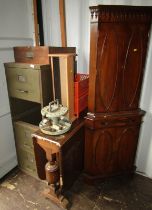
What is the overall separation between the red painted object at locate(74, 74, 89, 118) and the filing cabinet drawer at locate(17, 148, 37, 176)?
825 mm

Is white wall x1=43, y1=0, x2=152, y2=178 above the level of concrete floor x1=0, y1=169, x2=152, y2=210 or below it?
above

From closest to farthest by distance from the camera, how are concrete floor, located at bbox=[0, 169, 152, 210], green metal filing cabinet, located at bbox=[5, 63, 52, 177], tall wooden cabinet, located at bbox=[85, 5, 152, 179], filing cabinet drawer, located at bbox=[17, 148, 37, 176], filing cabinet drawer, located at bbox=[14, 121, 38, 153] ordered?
1. tall wooden cabinet, located at bbox=[85, 5, 152, 179]
2. green metal filing cabinet, located at bbox=[5, 63, 52, 177]
3. concrete floor, located at bbox=[0, 169, 152, 210]
4. filing cabinet drawer, located at bbox=[14, 121, 38, 153]
5. filing cabinet drawer, located at bbox=[17, 148, 37, 176]

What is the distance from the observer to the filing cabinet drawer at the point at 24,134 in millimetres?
1921

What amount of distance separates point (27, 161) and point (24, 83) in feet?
3.26

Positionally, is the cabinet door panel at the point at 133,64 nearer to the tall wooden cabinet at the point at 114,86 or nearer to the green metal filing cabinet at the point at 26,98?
the tall wooden cabinet at the point at 114,86

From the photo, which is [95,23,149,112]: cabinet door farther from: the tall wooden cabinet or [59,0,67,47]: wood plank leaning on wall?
[59,0,67,47]: wood plank leaning on wall

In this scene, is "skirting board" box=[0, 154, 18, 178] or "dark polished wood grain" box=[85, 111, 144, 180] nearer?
"dark polished wood grain" box=[85, 111, 144, 180]

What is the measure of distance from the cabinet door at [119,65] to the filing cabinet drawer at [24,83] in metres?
0.59

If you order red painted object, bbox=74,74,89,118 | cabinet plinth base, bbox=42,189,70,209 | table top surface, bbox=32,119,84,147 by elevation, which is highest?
red painted object, bbox=74,74,89,118

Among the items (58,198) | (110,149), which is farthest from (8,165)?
(110,149)

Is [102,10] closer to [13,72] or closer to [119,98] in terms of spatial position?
[119,98]

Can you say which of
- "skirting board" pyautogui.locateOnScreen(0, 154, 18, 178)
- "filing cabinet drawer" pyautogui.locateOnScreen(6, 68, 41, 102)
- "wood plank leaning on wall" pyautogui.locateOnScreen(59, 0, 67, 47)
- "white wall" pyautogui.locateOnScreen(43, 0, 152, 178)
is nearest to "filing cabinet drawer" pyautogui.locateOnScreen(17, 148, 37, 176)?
"skirting board" pyautogui.locateOnScreen(0, 154, 18, 178)

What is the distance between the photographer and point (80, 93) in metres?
1.74

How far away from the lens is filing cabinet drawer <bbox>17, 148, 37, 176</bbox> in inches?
80.9
